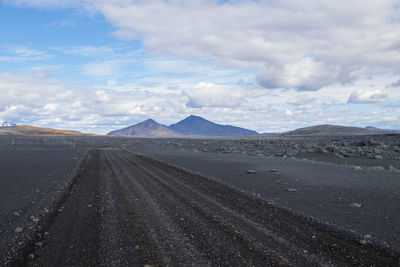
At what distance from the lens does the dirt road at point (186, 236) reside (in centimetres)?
507

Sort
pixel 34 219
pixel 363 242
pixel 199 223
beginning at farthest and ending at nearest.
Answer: pixel 34 219 → pixel 199 223 → pixel 363 242

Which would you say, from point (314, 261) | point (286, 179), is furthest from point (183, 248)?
point (286, 179)

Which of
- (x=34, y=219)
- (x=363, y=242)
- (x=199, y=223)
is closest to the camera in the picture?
(x=363, y=242)

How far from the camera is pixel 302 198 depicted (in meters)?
10.1

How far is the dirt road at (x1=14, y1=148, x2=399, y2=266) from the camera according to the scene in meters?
5.07

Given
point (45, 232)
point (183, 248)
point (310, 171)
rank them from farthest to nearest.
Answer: point (310, 171)
point (45, 232)
point (183, 248)

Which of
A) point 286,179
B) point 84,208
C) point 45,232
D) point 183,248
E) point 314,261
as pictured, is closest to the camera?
point 314,261

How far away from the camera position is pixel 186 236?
609 centimetres

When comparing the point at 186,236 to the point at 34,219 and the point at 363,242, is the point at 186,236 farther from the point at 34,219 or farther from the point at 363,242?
the point at 34,219

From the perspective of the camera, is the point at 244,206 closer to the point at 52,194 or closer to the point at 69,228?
the point at 69,228

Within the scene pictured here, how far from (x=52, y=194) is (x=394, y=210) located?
38.0 ft

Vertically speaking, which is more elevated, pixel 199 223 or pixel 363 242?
pixel 199 223

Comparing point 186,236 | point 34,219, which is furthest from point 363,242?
point 34,219

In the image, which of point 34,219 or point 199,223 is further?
point 34,219
